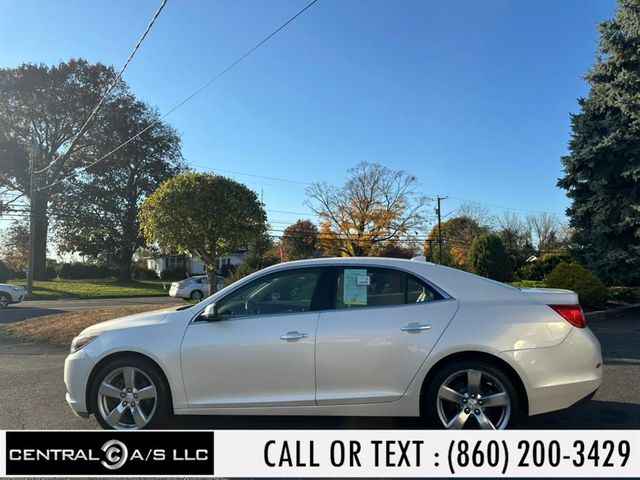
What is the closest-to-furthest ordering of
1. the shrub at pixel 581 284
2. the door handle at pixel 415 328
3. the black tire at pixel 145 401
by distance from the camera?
the door handle at pixel 415 328, the black tire at pixel 145 401, the shrub at pixel 581 284

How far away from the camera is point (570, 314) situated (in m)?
4.25

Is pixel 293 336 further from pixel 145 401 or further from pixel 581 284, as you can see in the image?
pixel 581 284

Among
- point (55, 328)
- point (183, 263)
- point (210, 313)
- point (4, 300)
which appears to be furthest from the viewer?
point (183, 263)

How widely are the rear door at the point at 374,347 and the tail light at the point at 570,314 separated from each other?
86cm

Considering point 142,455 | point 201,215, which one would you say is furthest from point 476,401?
point 201,215

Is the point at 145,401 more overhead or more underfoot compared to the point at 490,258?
more underfoot

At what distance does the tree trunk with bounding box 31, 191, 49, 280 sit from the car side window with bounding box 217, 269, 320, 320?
44.5m

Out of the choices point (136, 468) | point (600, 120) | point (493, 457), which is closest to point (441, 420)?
point (493, 457)

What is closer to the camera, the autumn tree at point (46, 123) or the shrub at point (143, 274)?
the autumn tree at point (46, 123)

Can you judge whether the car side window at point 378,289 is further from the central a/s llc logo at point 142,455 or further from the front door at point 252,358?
the central a/s llc logo at point 142,455

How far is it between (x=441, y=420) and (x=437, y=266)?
1.33 meters

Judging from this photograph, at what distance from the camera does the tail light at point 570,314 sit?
166 inches

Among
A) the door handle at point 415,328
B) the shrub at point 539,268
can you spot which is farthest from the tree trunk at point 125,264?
the door handle at point 415,328

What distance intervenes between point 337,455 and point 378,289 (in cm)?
140
